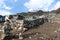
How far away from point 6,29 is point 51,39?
718 cm

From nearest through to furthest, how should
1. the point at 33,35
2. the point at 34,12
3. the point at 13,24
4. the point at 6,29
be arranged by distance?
the point at 33,35 < the point at 6,29 < the point at 13,24 < the point at 34,12

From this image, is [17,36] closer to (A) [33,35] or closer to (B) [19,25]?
(A) [33,35]

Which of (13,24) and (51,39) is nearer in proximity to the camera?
(51,39)

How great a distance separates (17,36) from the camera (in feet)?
83.8

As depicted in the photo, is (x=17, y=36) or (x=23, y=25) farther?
(x=23, y=25)

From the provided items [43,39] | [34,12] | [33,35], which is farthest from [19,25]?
[34,12]

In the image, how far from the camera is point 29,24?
1260 inches

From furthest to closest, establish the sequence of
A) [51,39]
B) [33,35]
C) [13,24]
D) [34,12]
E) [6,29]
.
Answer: [34,12] → [13,24] → [6,29] → [33,35] → [51,39]

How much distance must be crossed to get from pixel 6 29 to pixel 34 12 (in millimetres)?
30854

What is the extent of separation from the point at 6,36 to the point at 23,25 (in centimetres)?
593

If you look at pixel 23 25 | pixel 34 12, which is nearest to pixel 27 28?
pixel 23 25

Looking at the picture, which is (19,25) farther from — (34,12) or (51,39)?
(34,12)

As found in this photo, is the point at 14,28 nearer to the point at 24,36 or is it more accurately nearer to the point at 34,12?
the point at 24,36

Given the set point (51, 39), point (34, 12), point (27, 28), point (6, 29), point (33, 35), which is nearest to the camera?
point (51, 39)
